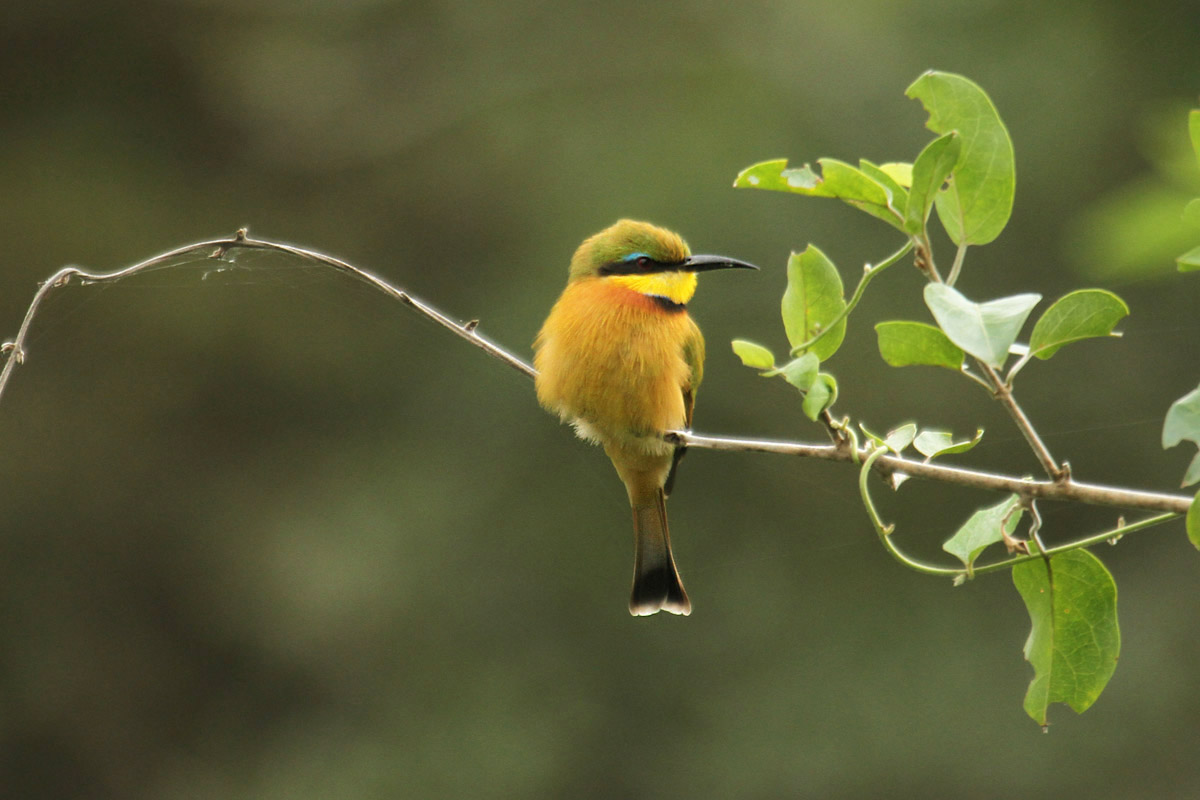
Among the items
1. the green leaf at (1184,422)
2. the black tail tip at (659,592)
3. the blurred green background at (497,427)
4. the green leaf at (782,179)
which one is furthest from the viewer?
the blurred green background at (497,427)

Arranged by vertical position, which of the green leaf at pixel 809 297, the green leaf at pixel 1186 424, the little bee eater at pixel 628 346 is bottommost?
the green leaf at pixel 1186 424

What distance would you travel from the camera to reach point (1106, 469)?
5.52 metres

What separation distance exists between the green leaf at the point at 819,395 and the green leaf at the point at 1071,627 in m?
0.26

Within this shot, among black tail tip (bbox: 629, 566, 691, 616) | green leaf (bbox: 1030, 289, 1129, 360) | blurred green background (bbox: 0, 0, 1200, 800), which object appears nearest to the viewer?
green leaf (bbox: 1030, 289, 1129, 360)

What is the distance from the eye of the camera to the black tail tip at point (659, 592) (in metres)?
2.70

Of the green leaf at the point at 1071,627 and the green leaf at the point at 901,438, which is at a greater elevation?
the green leaf at the point at 901,438

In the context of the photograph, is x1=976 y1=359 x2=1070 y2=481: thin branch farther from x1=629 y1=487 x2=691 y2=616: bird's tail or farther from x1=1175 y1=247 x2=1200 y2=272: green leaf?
x1=629 y1=487 x2=691 y2=616: bird's tail

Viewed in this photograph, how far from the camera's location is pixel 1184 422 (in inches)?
33.6

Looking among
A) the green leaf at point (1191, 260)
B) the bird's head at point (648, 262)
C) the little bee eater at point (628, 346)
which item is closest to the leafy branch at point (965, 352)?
the green leaf at point (1191, 260)

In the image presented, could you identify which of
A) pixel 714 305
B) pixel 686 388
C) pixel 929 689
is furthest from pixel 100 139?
pixel 929 689

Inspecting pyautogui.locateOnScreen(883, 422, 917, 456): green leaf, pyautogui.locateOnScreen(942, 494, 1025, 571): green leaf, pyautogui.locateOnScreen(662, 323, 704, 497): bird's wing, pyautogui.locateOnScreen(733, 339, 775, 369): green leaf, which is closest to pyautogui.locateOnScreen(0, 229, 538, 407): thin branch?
pyautogui.locateOnScreen(733, 339, 775, 369): green leaf

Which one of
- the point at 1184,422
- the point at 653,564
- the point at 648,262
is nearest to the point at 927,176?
the point at 1184,422

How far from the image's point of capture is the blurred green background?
5227mm

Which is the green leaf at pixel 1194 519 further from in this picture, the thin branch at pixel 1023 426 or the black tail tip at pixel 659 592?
the black tail tip at pixel 659 592
